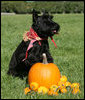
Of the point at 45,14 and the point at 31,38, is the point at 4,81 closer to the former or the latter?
the point at 31,38

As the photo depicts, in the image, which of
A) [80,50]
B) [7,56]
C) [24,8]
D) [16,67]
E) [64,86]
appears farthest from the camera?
[24,8]

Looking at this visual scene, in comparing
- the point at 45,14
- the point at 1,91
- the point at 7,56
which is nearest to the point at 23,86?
the point at 1,91

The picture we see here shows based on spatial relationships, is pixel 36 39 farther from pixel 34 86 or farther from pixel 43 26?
pixel 34 86

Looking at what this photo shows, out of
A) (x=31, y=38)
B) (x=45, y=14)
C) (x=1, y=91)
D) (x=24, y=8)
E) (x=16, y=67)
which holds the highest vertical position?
(x=24, y=8)

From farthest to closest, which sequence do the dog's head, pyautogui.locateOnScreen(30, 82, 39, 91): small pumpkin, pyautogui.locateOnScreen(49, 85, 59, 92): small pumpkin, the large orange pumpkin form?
the dog's head, the large orange pumpkin, pyautogui.locateOnScreen(30, 82, 39, 91): small pumpkin, pyautogui.locateOnScreen(49, 85, 59, 92): small pumpkin

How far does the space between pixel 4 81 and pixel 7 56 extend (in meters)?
2.50

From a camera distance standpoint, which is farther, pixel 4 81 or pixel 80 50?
pixel 80 50

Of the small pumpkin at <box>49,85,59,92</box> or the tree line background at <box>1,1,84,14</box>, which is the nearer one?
the small pumpkin at <box>49,85,59,92</box>

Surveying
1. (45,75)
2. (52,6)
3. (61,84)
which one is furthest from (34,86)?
(52,6)

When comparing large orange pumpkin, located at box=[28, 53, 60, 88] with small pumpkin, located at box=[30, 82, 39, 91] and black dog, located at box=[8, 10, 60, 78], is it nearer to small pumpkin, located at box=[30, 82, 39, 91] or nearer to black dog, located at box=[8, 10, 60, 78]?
small pumpkin, located at box=[30, 82, 39, 91]

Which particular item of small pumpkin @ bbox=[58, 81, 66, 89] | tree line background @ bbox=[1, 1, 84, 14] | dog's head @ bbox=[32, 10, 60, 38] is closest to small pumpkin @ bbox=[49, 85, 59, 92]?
small pumpkin @ bbox=[58, 81, 66, 89]

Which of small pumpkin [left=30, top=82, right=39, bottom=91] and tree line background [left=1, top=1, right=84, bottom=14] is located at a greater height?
tree line background [left=1, top=1, right=84, bottom=14]

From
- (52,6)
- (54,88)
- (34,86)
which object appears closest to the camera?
(54,88)

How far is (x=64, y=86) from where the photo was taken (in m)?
4.39
